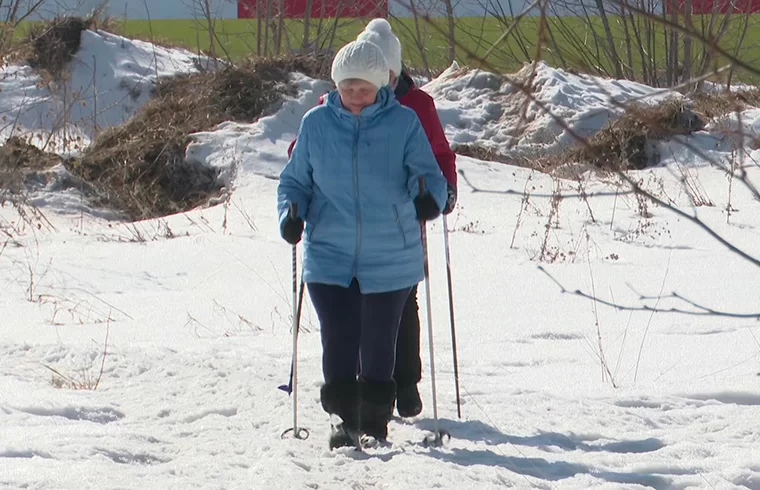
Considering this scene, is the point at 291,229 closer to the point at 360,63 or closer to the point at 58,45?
the point at 360,63

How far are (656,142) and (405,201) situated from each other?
903cm

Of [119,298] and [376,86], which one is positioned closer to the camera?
[376,86]

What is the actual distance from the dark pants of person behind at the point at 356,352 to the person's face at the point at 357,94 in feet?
2.11

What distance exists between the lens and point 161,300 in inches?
293

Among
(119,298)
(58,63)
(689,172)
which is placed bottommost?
(119,298)

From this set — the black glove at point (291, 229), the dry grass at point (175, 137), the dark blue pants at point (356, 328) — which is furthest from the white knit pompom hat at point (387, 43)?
the dry grass at point (175, 137)

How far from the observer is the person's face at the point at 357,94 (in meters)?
3.96

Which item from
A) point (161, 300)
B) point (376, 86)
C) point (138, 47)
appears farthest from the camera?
point (138, 47)

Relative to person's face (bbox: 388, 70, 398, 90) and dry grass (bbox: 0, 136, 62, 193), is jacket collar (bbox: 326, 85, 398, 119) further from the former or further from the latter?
dry grass (bbox: 0, 136, 62, 193)

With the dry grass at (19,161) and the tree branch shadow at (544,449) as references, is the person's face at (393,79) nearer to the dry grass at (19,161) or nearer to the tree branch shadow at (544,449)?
the tree branch shadow at (544,449)

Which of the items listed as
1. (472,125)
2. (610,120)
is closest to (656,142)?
(610,120)

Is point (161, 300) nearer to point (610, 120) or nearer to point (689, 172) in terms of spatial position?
point (689, 172)

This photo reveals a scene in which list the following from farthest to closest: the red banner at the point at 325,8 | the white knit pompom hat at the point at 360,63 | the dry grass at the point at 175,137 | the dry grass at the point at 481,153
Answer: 1. the red banner at the point at 325,8
2. the dry grass at the point at 481,153
3. the dry grass at the point at 175,137
4. the white knit pompom hat at the point at 360,63

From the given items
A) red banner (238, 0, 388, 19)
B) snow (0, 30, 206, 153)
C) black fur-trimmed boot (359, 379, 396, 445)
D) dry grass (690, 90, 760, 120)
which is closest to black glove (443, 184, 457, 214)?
black fur-trimmed boot (359, 379, 396, 445)
